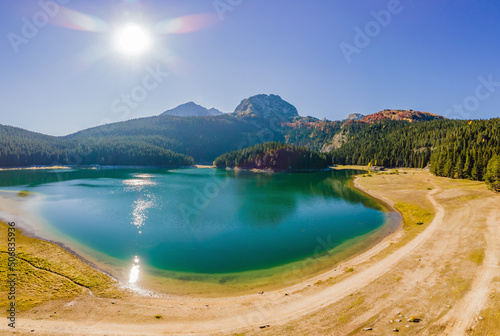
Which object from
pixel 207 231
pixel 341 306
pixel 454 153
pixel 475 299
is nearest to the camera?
pixel 475 299

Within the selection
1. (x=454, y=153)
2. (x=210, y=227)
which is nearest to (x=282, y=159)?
(x=454, y=153)

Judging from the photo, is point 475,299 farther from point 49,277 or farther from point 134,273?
point 49,277

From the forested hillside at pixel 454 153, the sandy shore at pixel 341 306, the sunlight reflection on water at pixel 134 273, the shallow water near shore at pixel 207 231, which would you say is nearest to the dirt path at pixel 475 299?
the sandy shore at pixel 341 306

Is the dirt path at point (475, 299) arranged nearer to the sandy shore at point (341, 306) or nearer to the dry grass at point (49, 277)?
the sandy shore at point (341, 306)

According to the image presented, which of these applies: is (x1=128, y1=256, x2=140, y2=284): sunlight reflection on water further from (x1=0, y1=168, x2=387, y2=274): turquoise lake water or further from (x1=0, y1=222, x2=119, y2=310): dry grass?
(x1=0, y1=222, x2=119, y2=310): dry grass

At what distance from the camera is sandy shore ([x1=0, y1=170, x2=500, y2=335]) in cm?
1471

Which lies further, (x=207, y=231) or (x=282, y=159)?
(x=282, y=159)

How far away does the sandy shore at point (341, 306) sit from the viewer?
1471cm

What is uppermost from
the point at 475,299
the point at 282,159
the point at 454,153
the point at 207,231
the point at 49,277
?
the point at 454,153

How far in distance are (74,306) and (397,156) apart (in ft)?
716

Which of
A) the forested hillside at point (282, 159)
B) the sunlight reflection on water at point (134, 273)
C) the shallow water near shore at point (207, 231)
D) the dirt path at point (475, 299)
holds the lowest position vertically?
the sunlight reflection on water at point (134, 273)

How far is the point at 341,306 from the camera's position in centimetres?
1720

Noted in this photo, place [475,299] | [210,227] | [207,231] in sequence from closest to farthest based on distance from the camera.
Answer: [475,299]
[207,231]
[210,227]

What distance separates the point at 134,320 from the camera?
16406 millimetres
